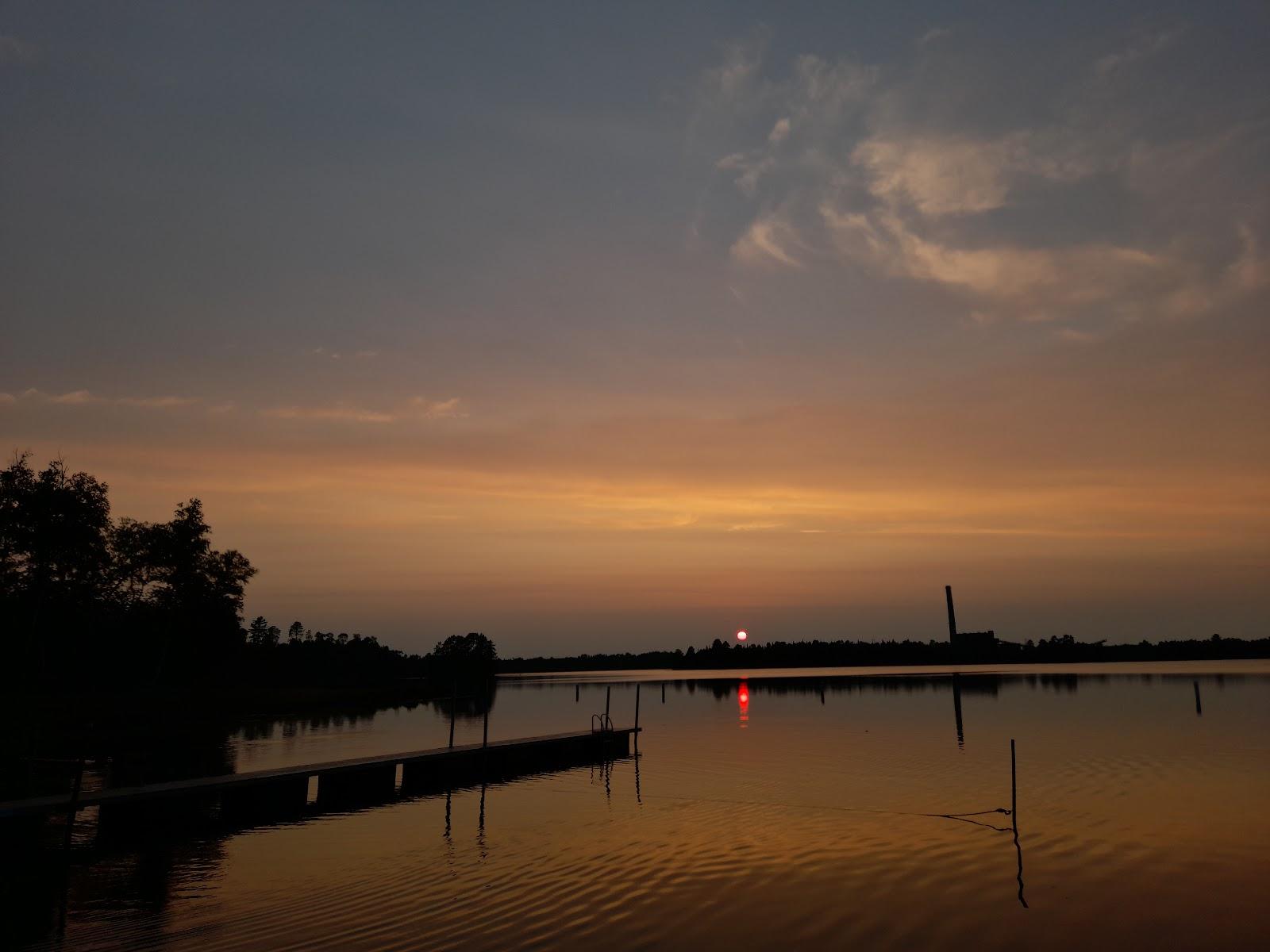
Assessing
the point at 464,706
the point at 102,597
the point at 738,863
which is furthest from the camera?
the point at 464,706

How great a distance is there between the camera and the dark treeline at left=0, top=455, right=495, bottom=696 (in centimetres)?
6950

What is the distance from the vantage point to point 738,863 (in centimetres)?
2178

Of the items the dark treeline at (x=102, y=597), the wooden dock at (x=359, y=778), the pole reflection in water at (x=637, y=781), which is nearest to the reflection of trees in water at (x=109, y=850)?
the wooden dock at (x=359, y=778)

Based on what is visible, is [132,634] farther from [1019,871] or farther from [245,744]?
[1019,871]

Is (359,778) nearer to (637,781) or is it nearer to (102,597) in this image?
(637,781)

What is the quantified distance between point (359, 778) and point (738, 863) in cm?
1799

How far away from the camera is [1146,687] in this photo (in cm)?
10812

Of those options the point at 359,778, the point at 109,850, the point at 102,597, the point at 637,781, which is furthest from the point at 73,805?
the point at 102,597

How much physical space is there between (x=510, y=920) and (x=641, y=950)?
3009 mm

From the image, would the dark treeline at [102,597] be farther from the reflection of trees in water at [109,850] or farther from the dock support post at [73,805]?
the dock support post at [73,805]

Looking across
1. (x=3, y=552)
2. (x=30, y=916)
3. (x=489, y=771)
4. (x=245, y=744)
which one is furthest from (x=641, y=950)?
(x=3, y=552)

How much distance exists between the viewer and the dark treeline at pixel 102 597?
228ft

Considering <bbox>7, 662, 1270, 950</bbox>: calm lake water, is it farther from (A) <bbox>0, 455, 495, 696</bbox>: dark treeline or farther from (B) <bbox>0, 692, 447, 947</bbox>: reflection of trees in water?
(A) <bbox>0, 455, 495, 696</bbox>: dark treeline

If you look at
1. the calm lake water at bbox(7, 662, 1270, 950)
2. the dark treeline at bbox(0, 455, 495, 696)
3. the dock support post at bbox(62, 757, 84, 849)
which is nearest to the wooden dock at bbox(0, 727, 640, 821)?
the dock support post at bbox(62, 757, 84, 849)
